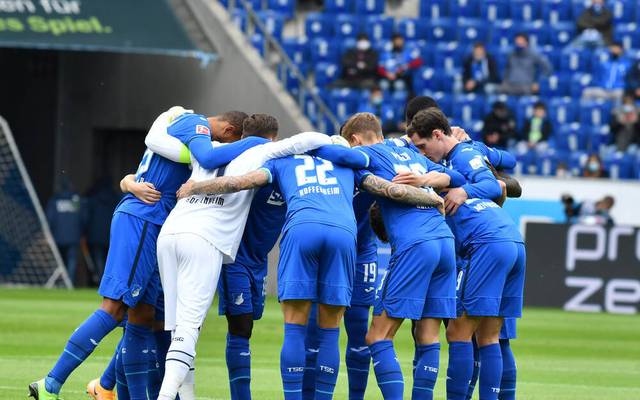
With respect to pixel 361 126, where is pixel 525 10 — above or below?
above

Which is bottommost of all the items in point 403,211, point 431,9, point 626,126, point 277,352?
point 277,352

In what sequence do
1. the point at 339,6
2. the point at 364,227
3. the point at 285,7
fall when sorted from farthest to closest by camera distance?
1. the point at 339,6
2. the point at 285,7
3. the point at 364,227

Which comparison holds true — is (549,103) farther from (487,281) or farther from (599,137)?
(487,281)

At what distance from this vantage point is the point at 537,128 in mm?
24859

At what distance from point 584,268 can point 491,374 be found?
12338 mm

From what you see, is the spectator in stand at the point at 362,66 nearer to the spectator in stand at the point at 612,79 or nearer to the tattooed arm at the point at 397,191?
the spectator in stand at the point at 612,79

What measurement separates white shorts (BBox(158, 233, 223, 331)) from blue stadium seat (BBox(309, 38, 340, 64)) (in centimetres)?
1764

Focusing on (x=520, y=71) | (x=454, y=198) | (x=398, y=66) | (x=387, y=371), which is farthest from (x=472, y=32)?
(x=387, y=371)

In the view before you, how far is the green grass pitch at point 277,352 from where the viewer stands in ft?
37.8

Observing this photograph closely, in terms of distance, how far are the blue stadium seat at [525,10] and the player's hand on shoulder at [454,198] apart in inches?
755

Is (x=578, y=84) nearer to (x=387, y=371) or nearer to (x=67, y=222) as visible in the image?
(x=67, y=222)

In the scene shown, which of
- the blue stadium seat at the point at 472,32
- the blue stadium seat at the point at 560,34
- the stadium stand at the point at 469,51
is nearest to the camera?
the stadium stand at the point at 469,51

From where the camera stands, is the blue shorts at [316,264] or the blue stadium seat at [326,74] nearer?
the blue shorts at [316,264]

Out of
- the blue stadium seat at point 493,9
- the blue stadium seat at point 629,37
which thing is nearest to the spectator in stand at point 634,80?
the blue stadium seat at point 629,37
